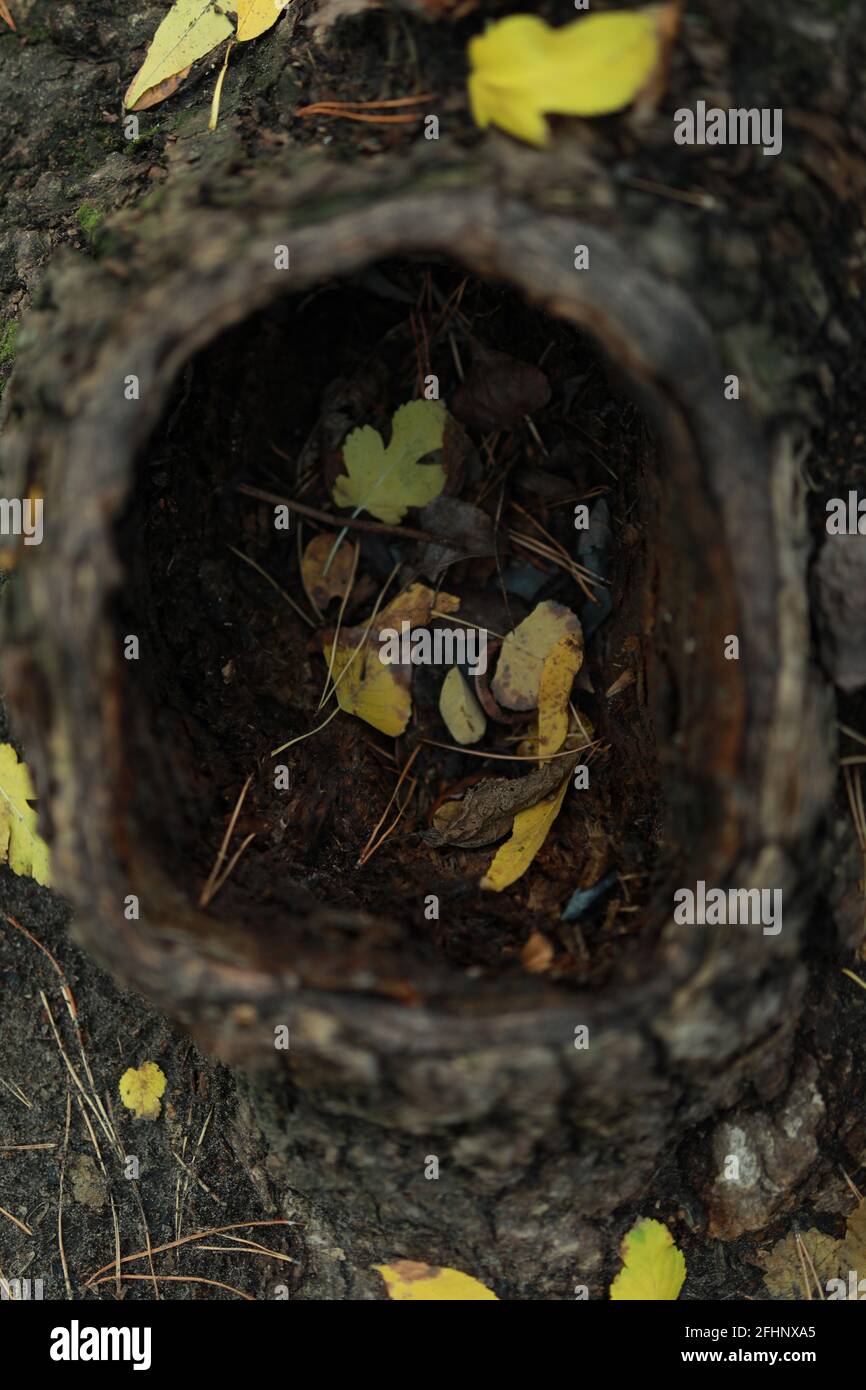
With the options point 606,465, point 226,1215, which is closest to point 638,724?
point 606,465

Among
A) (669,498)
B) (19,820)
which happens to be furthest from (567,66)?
(19,820)

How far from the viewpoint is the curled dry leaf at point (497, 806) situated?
2.71m

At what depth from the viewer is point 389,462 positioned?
2730 millimetres

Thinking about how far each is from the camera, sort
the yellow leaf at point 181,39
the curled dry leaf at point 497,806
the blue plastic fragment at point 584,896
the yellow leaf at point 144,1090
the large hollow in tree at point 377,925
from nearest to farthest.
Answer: the large hollow in tree at point 377,925, the blue plastic fragment at point 584,896, the yellow leaf at point 181,39, the yellow leaf at point 144,1090, the curled dry leaf at point 497,806

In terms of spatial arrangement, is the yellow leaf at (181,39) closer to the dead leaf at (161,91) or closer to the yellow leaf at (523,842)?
the dead leaf at (161,91)

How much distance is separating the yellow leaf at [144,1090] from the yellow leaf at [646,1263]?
118cm

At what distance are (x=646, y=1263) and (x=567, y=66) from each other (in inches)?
95.6

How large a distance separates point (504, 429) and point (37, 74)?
1.48 meters

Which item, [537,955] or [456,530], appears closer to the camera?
[537,955]

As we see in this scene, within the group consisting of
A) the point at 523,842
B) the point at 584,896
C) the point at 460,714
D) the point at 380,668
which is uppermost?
the point at 380,668

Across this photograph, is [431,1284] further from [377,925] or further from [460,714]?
[460,714]

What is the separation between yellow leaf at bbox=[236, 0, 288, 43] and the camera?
232 centimetres

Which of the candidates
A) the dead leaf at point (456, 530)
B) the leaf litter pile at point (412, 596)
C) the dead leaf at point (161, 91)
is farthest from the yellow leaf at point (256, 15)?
the dead leaf at point (456, 530)

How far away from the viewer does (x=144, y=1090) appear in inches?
101
